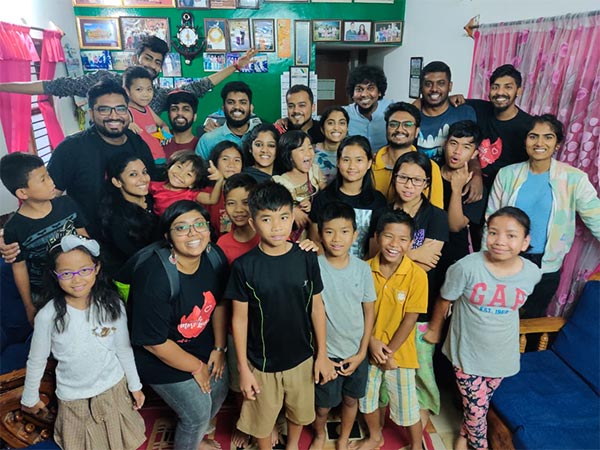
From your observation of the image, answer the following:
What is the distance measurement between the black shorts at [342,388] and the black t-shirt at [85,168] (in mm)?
1425

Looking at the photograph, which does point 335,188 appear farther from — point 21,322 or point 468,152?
point 21,322

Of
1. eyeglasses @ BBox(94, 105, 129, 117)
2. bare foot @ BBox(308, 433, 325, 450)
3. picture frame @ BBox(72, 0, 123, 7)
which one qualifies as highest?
picture frame @ BBox(72, 0, 123, 7)

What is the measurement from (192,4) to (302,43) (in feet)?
4.79

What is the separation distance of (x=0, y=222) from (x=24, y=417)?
1.53m

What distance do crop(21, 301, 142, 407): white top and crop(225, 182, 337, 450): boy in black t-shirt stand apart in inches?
18.2

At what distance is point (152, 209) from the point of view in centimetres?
212

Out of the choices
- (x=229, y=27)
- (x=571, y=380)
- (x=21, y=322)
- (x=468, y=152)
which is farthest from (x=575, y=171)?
(x=229, y=27)

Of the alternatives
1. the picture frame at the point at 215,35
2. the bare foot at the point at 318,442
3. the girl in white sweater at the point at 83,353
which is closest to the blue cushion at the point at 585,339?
the bare foot at the point at 318,442

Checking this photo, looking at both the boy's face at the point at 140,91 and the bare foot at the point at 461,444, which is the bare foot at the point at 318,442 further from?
the boy's face at the point at 140,91

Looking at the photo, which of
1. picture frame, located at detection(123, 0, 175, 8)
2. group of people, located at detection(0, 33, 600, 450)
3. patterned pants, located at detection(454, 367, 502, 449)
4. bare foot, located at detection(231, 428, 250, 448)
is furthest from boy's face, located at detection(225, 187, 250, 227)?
picture frame, located at detection(123, 0, 175, 8)

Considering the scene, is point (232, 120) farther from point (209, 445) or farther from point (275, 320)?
point (209, 445)

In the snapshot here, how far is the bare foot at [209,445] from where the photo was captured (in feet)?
6.30

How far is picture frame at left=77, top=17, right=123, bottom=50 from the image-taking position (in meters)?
5.02

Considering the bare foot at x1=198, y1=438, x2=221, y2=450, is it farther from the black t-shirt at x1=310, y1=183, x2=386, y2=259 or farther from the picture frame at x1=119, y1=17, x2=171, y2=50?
the picture frame at x1=119, y1=17, x2=171, y2=50
